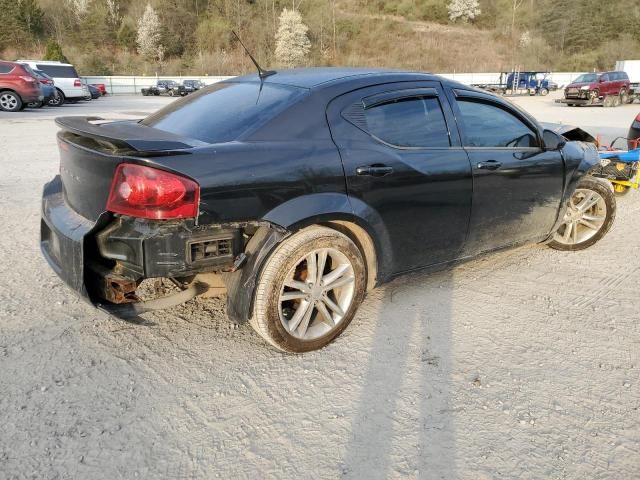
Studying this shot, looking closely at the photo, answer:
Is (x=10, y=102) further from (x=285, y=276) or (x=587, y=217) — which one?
(x=587, y=217)

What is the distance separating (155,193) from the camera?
245 centimetres

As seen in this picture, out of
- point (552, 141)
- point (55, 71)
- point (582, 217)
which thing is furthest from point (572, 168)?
point (55, 71)

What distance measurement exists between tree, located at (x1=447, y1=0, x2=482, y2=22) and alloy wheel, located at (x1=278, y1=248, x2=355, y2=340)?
322ft

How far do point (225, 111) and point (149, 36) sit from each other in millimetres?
73984

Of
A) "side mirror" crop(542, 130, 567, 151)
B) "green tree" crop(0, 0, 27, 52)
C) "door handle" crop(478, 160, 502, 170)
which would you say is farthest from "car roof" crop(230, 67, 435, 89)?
"green tree" crop(0, 0, 27, 52)

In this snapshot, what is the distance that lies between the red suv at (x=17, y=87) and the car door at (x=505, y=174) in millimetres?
17783

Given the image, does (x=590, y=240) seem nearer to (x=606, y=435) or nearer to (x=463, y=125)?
(x=463, y=125)

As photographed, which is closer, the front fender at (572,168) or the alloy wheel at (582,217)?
the front fender at (572,168)

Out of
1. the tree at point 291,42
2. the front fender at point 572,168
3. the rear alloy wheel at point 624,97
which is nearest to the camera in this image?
the front fender at point 572,168

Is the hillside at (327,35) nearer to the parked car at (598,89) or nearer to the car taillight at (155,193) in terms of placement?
the parked car at (598,89)

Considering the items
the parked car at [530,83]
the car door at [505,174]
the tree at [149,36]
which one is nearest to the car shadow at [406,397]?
the car door at [505,174]

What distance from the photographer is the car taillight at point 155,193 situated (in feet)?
8.02

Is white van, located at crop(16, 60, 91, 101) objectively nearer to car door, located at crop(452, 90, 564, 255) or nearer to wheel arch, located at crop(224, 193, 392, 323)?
car door, located at crop(452, 90, 564, 255)

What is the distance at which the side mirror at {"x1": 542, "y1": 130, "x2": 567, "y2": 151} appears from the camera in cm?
412
